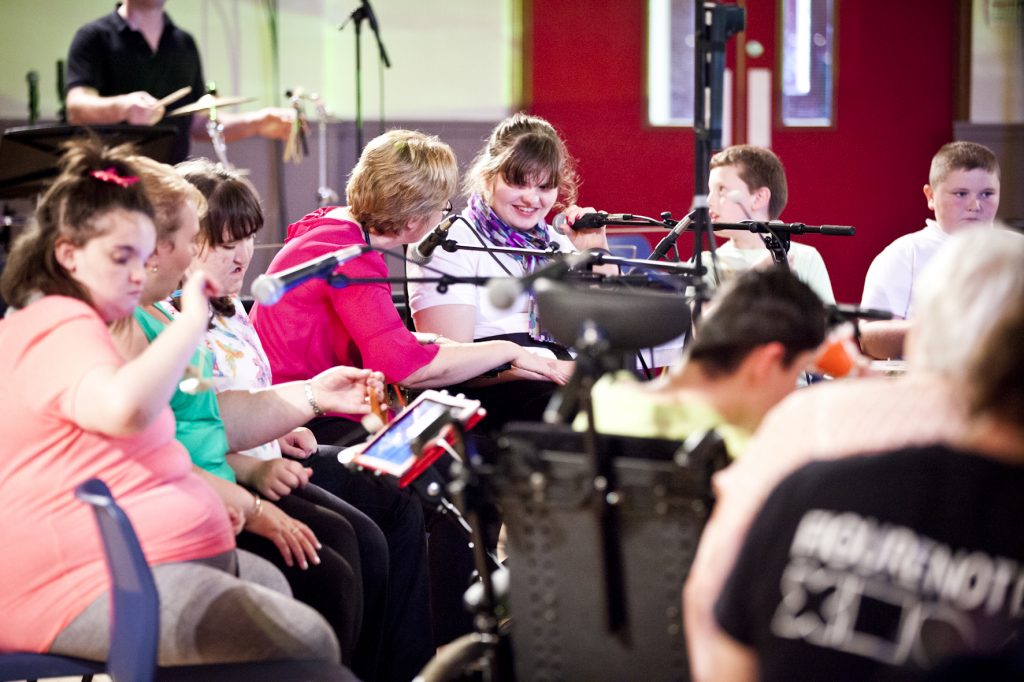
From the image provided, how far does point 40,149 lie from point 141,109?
1.90ft

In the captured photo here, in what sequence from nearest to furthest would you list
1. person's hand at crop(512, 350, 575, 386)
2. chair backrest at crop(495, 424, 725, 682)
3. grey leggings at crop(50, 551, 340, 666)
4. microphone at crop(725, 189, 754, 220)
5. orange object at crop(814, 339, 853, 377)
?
1. chair backrest at crop(495, 424, 725, 682)
2. orange object at crop(814, 339, 853, 377)
3. grey leggings at crop(50, 551, 340, 666)
4. person's hand at crop(512, 350, 575, 386)
5. microphone at crop(725, 189, 754, 220)

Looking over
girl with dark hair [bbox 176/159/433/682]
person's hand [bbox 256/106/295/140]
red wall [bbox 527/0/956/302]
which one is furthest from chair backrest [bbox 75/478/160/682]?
red wall [bbox 527/0/956/302]

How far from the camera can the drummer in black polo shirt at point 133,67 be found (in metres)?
4.19

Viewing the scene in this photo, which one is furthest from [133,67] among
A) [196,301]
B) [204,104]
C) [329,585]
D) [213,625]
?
[213,625]

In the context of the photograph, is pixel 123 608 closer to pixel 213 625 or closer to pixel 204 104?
pixel 213 625

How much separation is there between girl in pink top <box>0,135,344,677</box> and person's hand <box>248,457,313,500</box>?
52 centimetres

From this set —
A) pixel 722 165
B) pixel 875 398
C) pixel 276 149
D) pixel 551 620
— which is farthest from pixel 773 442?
pixel 276 149

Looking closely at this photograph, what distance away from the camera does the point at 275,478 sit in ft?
7.42

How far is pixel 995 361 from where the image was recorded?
3.35 feet

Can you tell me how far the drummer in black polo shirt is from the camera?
165 inches

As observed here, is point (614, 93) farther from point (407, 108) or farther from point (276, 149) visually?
point (276, 149)

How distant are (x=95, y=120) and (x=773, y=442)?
3589mm

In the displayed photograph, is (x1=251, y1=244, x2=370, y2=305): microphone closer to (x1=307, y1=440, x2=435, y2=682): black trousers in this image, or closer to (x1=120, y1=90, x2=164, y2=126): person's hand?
(x1=307, y1=440, x2=435, y2=682): black trousers

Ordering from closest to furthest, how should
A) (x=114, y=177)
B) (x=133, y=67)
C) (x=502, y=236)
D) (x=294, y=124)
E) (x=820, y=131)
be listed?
(x=114, y=177) < (x=502, y=236) < (x=133, y=67) < (x=294, y=124) < (x=820, y=131)
